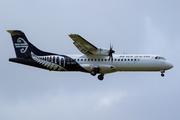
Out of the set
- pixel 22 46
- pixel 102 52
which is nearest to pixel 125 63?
pixel 102 52

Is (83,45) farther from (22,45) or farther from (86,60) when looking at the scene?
(22,45)

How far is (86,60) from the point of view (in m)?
35.5

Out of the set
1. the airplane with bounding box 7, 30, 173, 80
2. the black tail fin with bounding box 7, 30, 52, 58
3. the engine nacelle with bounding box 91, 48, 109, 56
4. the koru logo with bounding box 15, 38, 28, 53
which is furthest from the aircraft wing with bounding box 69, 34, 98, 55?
the koru logo with bounding box 15, 38, 28, 53

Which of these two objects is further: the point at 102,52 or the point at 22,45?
the point at 22,45

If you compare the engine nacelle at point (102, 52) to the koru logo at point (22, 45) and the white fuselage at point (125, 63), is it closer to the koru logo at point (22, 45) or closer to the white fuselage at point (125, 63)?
the white fuselage at point (125, 63)

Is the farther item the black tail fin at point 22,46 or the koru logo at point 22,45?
the koru logo at point 22,45

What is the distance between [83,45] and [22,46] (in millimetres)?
7949

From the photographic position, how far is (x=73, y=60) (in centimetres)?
3584

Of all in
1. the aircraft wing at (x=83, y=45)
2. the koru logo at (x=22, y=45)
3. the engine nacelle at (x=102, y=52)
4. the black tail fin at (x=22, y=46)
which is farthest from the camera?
the koru logo at (x=22, y=45)

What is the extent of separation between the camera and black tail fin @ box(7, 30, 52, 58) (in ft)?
121

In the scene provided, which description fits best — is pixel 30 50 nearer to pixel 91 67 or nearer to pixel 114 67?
pixel 91 67

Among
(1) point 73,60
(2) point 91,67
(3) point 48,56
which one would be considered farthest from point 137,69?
(3) point 48,56

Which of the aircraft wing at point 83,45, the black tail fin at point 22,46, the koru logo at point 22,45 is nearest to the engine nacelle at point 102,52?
the aircraft wing at point 83,45

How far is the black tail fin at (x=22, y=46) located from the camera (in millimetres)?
36938
